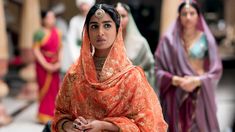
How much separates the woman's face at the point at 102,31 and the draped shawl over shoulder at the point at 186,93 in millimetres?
1034

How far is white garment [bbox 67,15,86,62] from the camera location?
386 centimetres

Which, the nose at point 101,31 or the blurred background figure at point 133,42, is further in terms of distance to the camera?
the blurred background figure at point 133,42

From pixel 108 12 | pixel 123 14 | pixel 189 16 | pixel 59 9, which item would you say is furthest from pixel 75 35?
pixel 59 9

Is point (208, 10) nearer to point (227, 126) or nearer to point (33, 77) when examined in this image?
point (33, 77)

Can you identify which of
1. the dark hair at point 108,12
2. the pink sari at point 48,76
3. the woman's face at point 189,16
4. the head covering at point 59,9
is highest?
the dark hair at point 108,12

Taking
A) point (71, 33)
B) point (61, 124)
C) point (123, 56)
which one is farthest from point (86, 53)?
point (71, 33)

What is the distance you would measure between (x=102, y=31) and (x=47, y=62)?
2.37 metres

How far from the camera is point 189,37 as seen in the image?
3316 mm

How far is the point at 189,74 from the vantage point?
3197 mm

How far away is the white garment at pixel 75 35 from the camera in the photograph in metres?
3.86

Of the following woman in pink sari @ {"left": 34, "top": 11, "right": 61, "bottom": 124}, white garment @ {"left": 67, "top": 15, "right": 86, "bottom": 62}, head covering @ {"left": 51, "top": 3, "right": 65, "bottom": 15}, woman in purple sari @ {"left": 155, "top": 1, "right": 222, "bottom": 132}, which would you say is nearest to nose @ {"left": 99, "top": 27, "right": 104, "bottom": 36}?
woman in purple sari @ {"left": 155, "top": 1, "right": 222, "bottom": 132}

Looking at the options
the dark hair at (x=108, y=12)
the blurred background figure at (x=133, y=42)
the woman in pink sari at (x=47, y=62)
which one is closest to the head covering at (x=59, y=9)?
the woman in pink sari at (x=47, y=62)

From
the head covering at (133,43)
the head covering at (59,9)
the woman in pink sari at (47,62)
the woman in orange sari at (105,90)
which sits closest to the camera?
the woman in orange sari at (105,90)

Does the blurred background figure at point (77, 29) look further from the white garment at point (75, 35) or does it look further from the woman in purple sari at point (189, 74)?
the woman in purple sari at point (189, 74)
